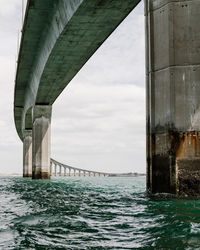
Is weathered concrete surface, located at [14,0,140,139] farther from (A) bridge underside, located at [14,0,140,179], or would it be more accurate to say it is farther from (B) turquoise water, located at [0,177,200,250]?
(B) turquoise water, located at [0,177,200,250]

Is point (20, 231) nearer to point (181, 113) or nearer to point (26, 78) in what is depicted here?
point (181, 113)

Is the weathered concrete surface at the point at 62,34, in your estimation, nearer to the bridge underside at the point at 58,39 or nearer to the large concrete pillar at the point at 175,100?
the bridge underside at the point at 58,39

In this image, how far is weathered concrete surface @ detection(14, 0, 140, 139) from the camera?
14.2 meters

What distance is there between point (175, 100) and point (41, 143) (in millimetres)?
24282

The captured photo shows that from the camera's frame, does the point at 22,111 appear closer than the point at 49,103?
No

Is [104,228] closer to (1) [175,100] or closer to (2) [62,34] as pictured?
(1) [175,100]

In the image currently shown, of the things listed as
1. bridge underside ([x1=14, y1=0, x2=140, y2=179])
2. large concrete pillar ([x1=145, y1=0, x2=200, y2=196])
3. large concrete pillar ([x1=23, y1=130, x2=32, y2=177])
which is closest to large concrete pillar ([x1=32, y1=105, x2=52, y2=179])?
bridge underside ([x1=14, y1=0, x2=140, y2=179])

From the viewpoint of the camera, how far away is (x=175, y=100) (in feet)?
28.9

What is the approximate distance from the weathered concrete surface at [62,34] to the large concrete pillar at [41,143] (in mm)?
5792

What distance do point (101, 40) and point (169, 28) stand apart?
27.2 feet

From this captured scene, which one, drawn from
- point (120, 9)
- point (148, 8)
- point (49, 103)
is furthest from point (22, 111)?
point (148, 8)

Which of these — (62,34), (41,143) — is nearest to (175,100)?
(62,34)

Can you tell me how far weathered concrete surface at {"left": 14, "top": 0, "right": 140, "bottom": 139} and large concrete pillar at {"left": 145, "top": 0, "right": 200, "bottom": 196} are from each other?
500 cm

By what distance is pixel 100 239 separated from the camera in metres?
4.76
